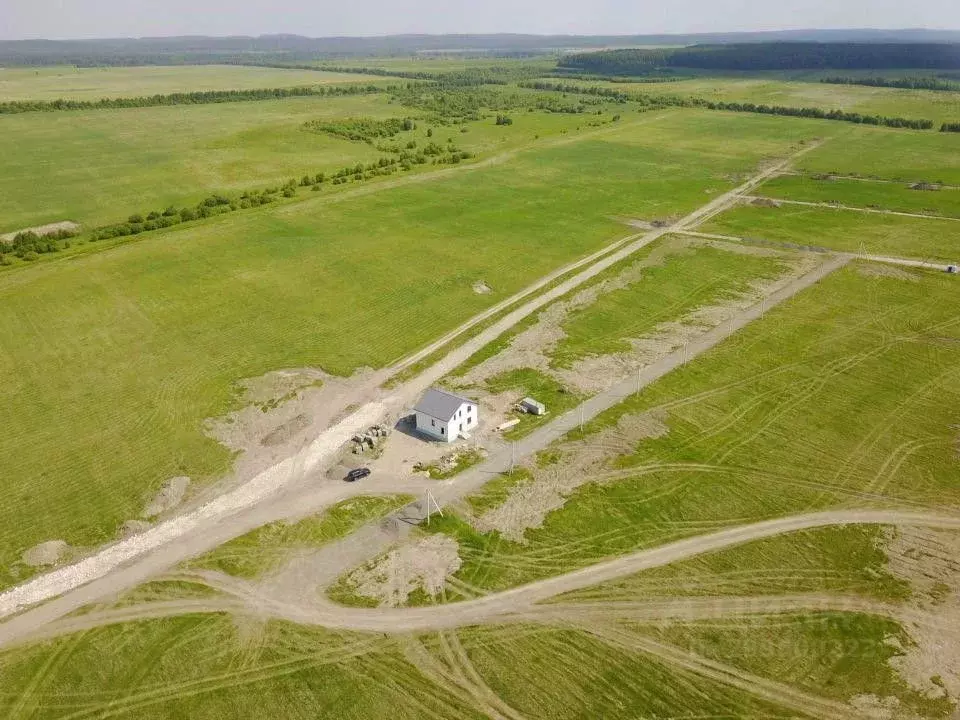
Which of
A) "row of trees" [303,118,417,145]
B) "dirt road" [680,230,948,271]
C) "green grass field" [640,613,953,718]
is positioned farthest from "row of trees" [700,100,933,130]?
"green grass field" [640,613,953,718]

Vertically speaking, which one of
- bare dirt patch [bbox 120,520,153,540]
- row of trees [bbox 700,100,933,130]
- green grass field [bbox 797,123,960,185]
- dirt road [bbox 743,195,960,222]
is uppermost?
row of trees [bbox 700,100,933,130]

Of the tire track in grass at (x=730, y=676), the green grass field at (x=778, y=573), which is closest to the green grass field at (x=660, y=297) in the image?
the green grass field at (x=778, y=573)

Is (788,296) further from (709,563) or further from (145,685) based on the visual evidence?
(145,685)

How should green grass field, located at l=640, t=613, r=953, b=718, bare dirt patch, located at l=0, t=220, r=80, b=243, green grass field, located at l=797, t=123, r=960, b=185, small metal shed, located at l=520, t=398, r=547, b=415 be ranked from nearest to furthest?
green grass field, located at l=640, t=613, r=953, b=718 < small metal shed, located at l=520, t=398, r=547, b=415 < bare dirt patch, located at l=0, t=220, r=80, b=243 < green grass field, located at l=797, t=123, r=960, b=185

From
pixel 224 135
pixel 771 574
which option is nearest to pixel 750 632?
pixel 771 574

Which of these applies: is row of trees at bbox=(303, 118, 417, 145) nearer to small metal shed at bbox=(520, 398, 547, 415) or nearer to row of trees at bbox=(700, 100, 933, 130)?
row of trees at bbox=(700, 100, 933, 130)
